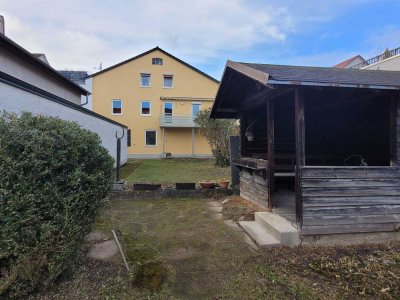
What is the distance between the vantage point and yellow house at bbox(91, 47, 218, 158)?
76.9 feet

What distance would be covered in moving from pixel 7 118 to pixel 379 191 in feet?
16.3

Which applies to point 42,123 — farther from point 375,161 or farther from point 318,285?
point 375,161

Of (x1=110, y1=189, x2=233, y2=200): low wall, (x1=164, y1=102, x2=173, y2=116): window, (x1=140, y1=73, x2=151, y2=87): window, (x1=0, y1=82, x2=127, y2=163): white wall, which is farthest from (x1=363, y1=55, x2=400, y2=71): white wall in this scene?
(x1=140, y1=73, x2=151, y2=87): window

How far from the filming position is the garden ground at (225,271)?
2662mm

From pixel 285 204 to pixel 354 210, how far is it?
5.51 feet

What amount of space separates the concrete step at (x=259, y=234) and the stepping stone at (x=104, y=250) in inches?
79.6

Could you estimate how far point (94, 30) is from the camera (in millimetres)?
11727

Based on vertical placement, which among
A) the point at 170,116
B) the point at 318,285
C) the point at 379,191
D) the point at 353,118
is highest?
the point at 170,116

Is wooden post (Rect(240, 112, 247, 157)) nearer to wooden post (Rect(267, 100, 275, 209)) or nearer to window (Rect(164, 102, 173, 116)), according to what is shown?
wooden post (Rect(267, 100, 275, 209))

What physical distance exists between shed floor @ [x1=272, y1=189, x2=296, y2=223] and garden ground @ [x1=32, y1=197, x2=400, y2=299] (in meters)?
0.92

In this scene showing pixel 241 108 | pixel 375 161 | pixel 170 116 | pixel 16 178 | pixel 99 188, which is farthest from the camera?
pixel 170 116

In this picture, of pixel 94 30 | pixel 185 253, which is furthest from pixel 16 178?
pixel 94 30

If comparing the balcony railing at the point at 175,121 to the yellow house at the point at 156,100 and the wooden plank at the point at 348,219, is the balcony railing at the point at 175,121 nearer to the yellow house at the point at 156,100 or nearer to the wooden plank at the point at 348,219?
the yellow house at the point at 156,100

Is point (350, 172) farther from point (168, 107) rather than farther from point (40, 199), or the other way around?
point (168, 107)
